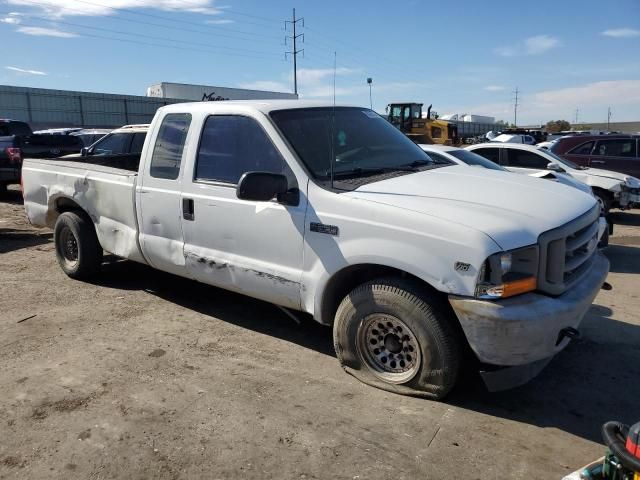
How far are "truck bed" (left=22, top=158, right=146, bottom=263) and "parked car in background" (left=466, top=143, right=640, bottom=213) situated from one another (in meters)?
7.53

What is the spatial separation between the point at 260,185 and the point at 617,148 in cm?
1214

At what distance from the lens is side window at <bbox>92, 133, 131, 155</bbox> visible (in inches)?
404

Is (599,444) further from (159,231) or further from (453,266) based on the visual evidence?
(159,231)

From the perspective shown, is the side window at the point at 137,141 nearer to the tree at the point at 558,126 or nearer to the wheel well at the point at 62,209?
the wheel well at the point at 62,209

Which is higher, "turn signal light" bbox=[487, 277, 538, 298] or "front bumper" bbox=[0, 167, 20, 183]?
"front bumper" bbox=[0, 167, 20, 183]

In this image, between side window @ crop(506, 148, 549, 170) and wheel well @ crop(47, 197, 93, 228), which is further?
side window @ crop(506, 148, 549, 170)

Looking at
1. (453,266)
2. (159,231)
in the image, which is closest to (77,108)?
(159,231)

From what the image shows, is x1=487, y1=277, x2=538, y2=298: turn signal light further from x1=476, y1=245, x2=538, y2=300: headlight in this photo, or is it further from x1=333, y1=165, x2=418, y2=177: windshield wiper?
x1=333, y1=165, x2=418, y2=177: windshield wiper

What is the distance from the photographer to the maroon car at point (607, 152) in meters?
12.8

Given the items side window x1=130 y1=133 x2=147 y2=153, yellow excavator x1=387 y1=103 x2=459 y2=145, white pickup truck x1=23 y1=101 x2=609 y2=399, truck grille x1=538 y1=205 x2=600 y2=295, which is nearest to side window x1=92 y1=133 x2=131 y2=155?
side window x1=130 y1=133 x2=147 y2=153

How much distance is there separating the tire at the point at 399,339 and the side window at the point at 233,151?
116cm

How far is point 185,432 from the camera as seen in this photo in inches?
126

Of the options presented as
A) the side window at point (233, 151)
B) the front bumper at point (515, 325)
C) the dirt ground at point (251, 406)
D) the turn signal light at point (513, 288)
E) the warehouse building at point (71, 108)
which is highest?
the warehouse building at point (71, 108)

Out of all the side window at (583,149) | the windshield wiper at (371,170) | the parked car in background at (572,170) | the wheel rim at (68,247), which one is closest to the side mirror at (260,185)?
the windshield wiper at (371,170)
